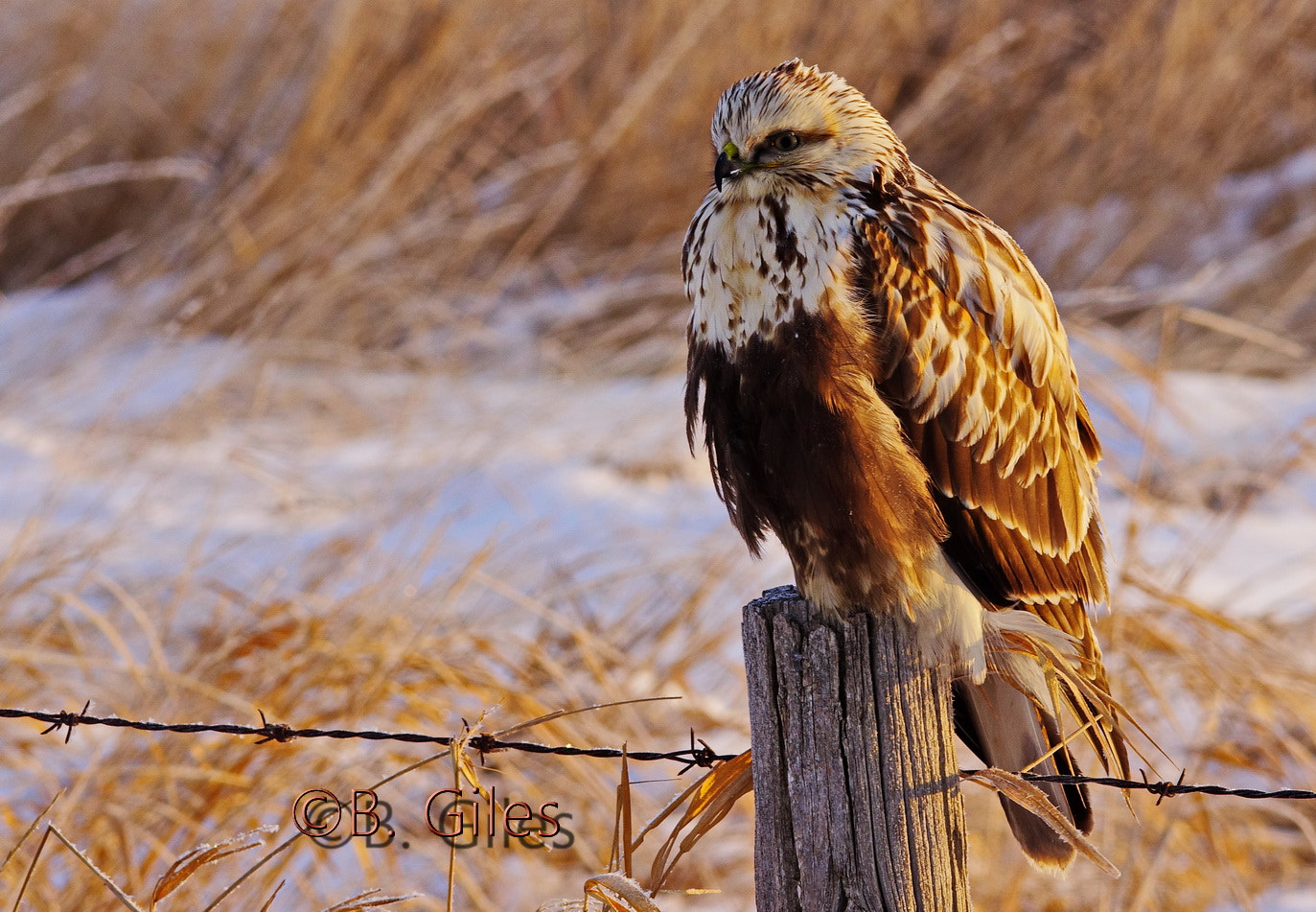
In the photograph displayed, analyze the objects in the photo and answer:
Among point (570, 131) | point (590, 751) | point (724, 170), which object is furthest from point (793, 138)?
point (570, 131)

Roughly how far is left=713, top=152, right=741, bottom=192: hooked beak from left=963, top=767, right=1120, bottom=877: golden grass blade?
0.88m

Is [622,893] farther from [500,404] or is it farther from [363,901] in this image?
[500,404]

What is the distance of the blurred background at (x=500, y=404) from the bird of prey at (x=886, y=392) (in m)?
0.46

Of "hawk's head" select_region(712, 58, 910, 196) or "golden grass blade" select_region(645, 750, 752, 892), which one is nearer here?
"golden grass blade" select_region(645, 750, 752, 892)

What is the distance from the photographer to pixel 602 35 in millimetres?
7297

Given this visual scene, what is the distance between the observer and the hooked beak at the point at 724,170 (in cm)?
195

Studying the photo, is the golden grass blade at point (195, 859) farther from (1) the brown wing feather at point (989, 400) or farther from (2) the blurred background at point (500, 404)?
(1) the brown wing feather at point (989, 400)

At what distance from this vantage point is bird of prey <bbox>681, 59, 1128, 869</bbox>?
73.4 inches

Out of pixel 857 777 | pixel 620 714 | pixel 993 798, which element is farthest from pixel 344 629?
pixel 857 777

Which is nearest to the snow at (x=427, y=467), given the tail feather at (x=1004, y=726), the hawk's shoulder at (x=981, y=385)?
the tail feather at (x=1004, y=726)

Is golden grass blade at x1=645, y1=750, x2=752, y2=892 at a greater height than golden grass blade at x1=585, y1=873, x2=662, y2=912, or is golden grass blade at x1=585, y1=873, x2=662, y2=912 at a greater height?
golden grass blade at x1=645, y1=750, x2=752, y2=892

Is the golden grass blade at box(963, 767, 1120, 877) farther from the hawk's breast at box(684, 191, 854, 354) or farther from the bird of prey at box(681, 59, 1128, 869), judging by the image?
the hawk's breast at box(684, 191, 854, 354)

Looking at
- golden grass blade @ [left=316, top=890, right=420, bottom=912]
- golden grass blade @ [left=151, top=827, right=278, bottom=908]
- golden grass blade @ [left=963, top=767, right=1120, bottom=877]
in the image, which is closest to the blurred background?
golden grass blade @ [left=316, top=890, right=420, bottom=912]

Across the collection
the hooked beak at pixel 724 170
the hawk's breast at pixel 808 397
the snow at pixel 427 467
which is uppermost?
the snow at pixel 427 467
